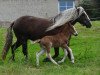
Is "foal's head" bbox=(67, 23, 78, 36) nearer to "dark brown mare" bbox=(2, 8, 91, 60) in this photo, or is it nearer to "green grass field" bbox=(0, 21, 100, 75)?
"dark brown mare" bbox=(2, 8, 91, 60)

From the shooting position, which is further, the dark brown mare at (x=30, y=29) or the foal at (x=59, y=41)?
the dark brown mare at (x=30, y=29)

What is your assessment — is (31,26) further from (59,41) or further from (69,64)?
(69,64)

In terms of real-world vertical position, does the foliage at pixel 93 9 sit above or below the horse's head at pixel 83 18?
below

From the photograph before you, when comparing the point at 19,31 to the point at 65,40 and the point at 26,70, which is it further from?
the point at 26,70

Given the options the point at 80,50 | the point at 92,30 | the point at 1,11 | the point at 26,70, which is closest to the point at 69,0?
the point at 1,11

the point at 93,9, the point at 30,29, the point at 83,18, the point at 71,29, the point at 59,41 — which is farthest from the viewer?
the point at 93,9

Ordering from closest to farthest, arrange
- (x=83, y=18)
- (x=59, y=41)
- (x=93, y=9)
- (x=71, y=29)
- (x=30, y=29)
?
1. (x=59, y=41)
2. (x=71, y=29)
3. (x=30, y=29)
4. (x=83, y=18)
5. (x=93, y=9)

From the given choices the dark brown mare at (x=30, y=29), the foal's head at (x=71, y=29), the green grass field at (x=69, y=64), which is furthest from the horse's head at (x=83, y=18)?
the green grass field at (x=69, y=64)

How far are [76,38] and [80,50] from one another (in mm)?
3243

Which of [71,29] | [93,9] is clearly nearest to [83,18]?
[71,29]

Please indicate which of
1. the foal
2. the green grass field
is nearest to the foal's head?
the foal

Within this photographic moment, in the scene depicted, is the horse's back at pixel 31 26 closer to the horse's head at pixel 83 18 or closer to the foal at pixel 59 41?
the foal at pixel 59 41

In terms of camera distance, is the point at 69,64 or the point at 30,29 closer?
the point at 69,64

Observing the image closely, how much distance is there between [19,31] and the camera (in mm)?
15586
